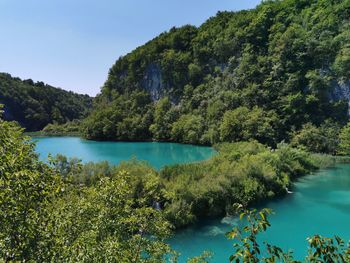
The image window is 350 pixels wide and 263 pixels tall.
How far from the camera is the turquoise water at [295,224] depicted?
19.5 metres

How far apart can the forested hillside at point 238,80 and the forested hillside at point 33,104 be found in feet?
119

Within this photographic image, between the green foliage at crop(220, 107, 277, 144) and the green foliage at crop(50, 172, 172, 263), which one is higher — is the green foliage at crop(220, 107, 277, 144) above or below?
above

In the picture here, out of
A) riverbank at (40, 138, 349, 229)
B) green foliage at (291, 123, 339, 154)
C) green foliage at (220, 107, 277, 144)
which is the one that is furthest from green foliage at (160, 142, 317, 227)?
green foliage at (220, 107, 277, 144)

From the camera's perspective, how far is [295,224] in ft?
76.6

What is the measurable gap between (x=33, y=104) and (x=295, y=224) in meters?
134

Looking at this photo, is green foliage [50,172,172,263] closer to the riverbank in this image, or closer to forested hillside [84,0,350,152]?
the riverbank

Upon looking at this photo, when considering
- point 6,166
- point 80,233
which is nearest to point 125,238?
point 80,233

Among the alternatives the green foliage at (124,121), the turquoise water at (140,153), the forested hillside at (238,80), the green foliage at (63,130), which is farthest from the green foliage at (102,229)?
the green foliage at (63,130)

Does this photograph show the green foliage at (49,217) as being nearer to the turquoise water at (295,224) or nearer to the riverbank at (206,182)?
the turquoise water at (295,224)

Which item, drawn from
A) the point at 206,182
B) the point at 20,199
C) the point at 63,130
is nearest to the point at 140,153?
the point at 206,182

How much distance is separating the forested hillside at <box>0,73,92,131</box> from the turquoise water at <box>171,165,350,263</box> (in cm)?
11867

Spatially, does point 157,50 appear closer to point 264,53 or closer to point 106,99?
point 106,99

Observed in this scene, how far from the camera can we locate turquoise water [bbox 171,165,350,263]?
19.5 metres

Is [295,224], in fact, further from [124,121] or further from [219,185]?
[124,121]
